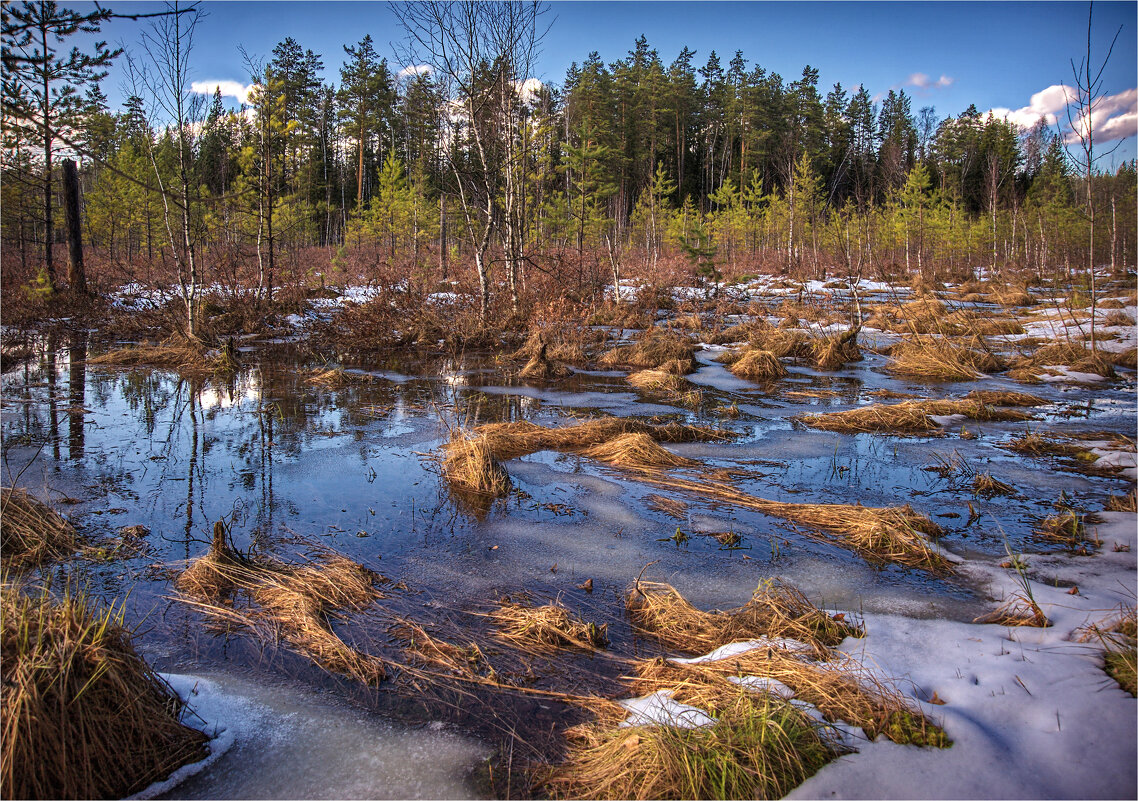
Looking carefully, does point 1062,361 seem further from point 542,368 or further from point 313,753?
point 313,753

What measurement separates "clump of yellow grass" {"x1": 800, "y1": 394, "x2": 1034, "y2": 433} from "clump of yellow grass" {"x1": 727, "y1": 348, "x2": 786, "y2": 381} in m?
3.24

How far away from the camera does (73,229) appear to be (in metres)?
19.1

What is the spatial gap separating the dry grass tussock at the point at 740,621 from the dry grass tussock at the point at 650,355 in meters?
9.02

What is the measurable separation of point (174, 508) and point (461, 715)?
3.85 metres

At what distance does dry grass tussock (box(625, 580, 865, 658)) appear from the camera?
11.3 ft

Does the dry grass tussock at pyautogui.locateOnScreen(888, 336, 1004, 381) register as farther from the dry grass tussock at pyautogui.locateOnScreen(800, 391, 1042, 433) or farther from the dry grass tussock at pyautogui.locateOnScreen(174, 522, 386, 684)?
the dry grass tussock at pyautogui.locateOnScreen(174, 522, 386, 684)

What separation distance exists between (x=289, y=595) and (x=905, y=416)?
305 inches

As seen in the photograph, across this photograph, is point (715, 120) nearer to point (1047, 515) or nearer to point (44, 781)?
point (1047, 515)

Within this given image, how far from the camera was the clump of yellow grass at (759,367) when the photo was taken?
1195 centimetres

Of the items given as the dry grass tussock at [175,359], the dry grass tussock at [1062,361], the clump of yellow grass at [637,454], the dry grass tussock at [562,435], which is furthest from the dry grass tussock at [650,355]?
the dry grass tussock at [175,359]

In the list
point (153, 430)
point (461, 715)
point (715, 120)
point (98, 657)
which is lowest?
point (461, 715)

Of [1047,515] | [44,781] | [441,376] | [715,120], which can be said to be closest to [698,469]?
[1047,515]

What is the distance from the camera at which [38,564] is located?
415 centimetres

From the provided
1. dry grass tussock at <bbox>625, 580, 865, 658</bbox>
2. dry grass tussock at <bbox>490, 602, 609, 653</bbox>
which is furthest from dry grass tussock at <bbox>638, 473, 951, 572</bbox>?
dry grass tussock at <bbox>490, 602, 609, 653</bbox>
